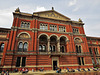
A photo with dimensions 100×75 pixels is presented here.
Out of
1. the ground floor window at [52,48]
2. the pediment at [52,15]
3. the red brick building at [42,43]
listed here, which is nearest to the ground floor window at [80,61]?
the red brick building at [42,43]

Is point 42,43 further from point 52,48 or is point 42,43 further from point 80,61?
point 80,61

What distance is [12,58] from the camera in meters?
19.2

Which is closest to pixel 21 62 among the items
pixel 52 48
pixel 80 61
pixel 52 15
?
pixel 52 48

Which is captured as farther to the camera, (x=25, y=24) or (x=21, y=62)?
(x=25, y=24)

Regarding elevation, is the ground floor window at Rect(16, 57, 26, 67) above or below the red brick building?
below

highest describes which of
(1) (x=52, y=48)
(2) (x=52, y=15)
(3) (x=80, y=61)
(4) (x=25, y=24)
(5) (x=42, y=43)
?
(2) (x=52, y=15)

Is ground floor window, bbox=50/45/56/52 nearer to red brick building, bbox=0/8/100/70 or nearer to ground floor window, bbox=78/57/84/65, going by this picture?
red brick building, bbox=0/8/100/70

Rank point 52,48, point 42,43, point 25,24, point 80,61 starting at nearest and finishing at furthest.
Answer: point 25,24 → point 42,43 → point 80,61 → point 52,48

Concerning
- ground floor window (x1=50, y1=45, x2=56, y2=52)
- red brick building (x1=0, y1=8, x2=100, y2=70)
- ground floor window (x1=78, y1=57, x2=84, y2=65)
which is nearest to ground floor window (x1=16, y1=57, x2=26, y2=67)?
red brick building (x1=0, y1=8, x2=100, y2=70)

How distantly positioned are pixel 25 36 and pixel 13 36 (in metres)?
3.56

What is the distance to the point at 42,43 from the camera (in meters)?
25.6

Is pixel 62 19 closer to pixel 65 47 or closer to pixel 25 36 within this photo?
pixel 65 47

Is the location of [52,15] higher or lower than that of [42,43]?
higher

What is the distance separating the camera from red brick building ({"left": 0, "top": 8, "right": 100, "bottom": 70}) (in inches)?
800
